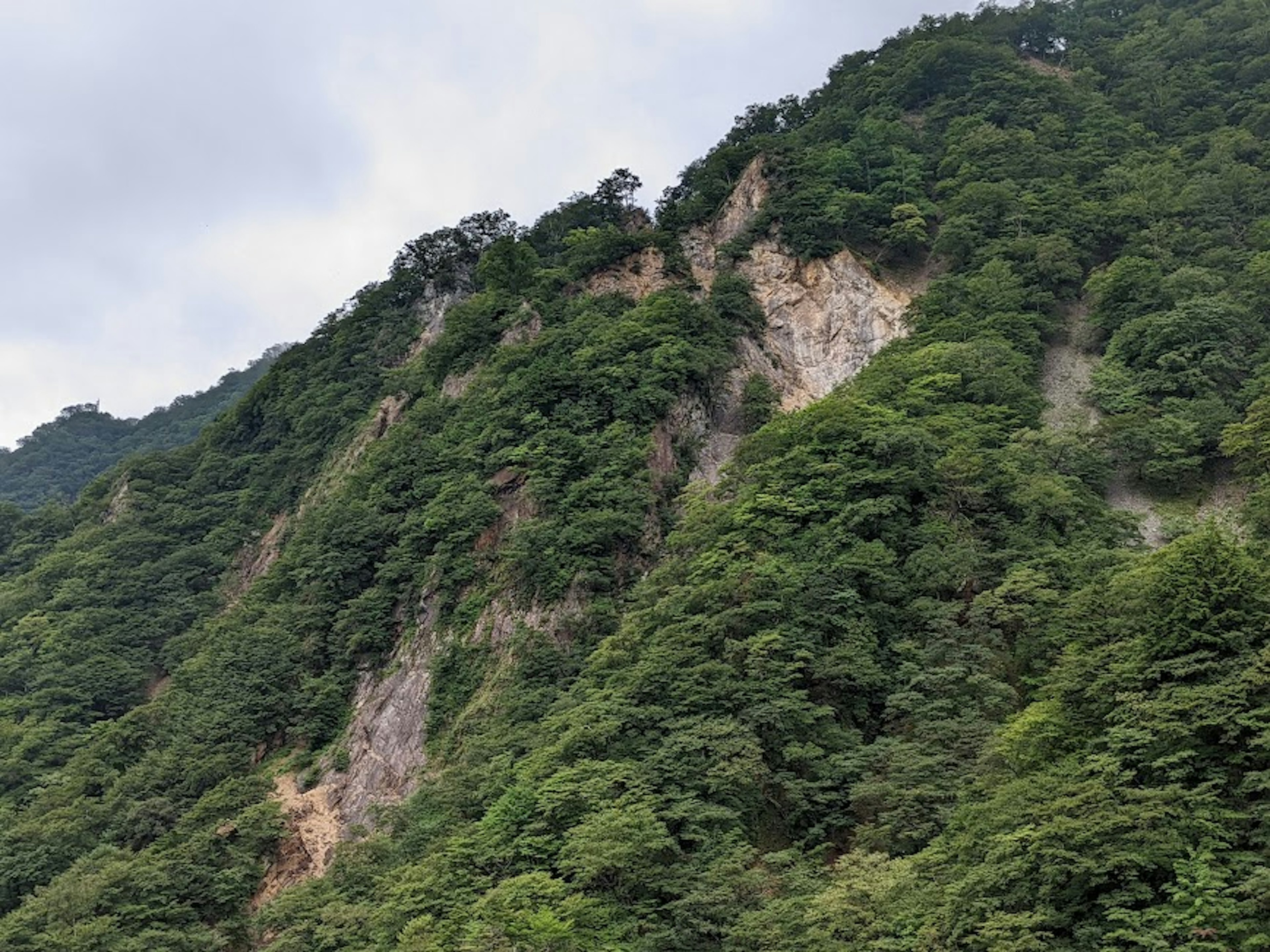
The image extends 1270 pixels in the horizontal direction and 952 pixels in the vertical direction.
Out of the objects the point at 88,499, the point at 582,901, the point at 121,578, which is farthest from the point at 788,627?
the point at 88,499

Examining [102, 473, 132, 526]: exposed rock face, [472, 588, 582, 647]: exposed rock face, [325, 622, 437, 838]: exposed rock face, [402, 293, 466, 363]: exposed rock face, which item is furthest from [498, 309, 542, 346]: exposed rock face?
[102, 473, 132, 526]: exposed rock face

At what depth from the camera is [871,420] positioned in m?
29.8

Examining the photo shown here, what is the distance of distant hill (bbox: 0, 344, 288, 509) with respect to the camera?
86375 millimetres

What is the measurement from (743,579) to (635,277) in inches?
993

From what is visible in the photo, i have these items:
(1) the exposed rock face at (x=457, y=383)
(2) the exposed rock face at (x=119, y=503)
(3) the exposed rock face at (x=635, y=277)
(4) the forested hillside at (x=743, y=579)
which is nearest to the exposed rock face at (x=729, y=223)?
(4) the forested hillside at (x=743, y=579)

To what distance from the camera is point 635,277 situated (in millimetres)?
47625

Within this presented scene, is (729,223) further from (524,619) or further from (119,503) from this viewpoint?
(119,503)

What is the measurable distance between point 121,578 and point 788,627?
35.1 metres

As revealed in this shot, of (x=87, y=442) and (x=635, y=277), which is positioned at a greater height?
(x=87, y=442)

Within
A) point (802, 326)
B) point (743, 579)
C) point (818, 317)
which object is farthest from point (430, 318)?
point (743, 579)

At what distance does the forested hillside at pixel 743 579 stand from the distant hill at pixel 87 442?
32.6m

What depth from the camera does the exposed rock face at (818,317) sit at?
4347 centimetres

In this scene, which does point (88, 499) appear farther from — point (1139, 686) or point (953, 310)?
point (1139, 686)

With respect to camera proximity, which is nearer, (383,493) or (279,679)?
(279,679)
